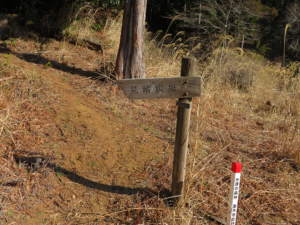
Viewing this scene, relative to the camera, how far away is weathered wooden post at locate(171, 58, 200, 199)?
2.35 m

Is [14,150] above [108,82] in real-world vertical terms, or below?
below

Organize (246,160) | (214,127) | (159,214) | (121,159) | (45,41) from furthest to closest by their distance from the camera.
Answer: (45,41)
(214,127)
(246,160)
(121,159)
(159,214)

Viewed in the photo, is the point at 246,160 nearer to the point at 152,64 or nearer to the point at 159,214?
the point at 159,214

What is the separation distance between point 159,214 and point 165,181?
55cm

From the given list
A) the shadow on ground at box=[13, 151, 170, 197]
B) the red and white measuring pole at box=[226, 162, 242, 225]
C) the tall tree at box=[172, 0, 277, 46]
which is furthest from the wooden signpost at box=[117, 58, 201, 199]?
the tall tree at box=[172, 0, 277, 46]

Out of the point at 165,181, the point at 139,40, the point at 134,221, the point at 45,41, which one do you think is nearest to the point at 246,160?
the point at 165,181

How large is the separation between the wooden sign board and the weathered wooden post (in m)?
0.05

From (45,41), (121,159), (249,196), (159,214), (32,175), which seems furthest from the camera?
(45,41)

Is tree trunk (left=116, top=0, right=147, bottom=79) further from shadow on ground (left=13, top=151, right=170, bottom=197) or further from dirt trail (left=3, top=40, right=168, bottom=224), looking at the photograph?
shadow on ground (left=13, top=151, right=170, bottom=197)

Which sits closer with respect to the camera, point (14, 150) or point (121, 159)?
point (14, 150)

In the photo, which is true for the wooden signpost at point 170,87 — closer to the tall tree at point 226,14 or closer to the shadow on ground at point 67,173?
the shadow on ground at point 67,173

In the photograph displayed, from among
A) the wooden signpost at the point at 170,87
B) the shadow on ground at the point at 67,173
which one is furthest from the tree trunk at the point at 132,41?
the wooden signpost at the point at 170,87

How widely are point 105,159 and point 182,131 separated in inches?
48.3

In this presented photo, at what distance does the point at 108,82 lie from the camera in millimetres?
4828
